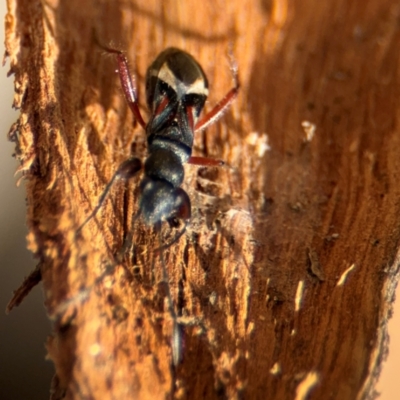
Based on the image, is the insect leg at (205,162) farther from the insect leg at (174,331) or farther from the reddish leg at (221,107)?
the insect leg at (174,331)

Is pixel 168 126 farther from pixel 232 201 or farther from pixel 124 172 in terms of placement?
pixel 232 201

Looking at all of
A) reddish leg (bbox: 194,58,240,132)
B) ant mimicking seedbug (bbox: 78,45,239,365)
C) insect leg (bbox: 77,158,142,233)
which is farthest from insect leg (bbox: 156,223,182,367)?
reddish leg (bbox: 194,58,240,132)

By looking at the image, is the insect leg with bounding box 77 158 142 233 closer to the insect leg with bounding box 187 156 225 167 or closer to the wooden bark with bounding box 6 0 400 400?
the wooden bark with bounding box 6 0 400 400

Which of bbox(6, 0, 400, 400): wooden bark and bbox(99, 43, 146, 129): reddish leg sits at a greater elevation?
bbox(99, 43, 146, 129): reddish leg

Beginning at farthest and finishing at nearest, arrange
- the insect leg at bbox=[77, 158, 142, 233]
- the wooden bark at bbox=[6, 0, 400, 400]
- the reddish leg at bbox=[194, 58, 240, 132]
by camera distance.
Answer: the insect leg at bbox=[77, 158, 142, 233]
the reddish leg at bbox=[194, 58, 240, 132]
the wooden bark at bbox=[6, 0, 400, 400]

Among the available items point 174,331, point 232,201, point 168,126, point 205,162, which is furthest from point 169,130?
point 174,331

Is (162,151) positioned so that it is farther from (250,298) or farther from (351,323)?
(351,323)

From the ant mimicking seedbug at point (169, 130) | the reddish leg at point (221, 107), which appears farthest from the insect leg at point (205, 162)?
the reddish leg at point (221, 107)
